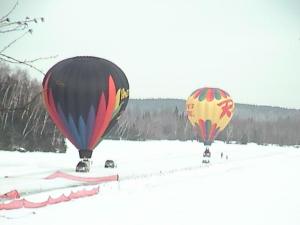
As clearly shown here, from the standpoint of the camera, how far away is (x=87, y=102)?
2503 centimetres

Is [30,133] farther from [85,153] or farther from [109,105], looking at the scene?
[109,105]

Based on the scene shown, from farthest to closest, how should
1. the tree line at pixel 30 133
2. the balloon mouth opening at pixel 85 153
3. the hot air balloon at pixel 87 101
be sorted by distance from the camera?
the tree line at pixel 30 133
the balloon mouth opening at pixel 85 153
the hot air balloon at pixel 87 101

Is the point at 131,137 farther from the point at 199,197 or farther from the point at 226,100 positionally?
the point at 199,197

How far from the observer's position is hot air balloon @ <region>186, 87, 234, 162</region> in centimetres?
4297

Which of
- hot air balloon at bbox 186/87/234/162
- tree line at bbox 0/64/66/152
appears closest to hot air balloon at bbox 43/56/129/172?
hot air balloon at bbox 186/87/234/162

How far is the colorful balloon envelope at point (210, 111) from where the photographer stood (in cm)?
4306

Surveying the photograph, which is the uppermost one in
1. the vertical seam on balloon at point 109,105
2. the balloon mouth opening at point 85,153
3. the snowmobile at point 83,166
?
the vertical seam on balloon at point 109,105

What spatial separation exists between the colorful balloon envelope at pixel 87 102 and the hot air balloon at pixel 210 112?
1815 cm

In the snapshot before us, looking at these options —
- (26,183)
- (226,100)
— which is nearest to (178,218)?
(26,183)

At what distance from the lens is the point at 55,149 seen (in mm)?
50281

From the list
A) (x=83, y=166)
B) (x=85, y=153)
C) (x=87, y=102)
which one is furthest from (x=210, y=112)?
(x=87, y=102)

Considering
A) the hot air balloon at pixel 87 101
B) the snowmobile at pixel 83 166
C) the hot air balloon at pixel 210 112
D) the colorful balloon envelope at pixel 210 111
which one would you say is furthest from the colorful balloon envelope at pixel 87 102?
the colorful balloon envelope at pixel 210 111

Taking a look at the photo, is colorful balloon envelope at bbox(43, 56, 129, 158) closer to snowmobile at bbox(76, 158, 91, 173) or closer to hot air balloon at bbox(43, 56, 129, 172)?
hot air balloon at bbox(43, 56, 129, 172)

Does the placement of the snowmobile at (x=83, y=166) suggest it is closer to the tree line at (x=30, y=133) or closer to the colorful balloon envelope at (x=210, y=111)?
the colorful balloon envelope at (x=210, y=111)
